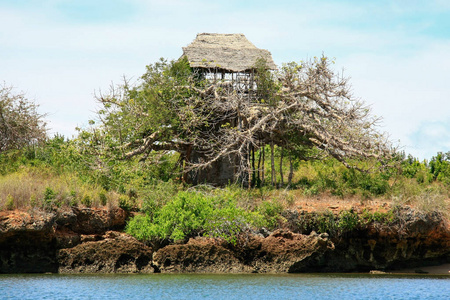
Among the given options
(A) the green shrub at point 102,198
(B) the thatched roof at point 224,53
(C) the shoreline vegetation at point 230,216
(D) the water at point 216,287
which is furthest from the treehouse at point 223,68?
(D) the water at point 216,287

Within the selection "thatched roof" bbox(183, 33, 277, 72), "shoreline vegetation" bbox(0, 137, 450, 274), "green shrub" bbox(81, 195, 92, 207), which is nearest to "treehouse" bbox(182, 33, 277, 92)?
"thatched roof" bbox(183, 33, 277, 72)

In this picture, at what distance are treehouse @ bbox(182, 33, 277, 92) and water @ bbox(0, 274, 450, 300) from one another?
10.5m

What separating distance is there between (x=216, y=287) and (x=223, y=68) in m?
13.0

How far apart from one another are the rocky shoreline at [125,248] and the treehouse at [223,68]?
587 cm

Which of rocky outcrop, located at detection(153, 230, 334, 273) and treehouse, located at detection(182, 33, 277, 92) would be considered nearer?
rocky outcrop, located at detection(153, 230, 334, 273)

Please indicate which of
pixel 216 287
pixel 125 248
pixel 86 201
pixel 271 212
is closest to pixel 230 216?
pixel 271 212

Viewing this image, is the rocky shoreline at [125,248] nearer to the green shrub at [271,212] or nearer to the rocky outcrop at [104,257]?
the rocky outcrop at [104,257]

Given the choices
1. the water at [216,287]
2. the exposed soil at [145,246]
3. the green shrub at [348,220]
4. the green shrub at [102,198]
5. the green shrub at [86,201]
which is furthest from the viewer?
the green shrub at [102,198]

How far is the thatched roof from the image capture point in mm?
26953

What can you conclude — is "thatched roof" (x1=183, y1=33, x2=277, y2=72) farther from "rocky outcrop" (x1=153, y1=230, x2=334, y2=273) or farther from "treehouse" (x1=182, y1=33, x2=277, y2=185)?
"rocky outcrop" (x1=153, y1=230, x2=334, y2=273)

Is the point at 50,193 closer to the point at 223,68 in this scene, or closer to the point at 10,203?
the point at 10,203

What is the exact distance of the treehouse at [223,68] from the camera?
26719 mm

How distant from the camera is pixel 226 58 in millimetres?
27594

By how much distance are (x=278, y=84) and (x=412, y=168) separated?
7282 mm
